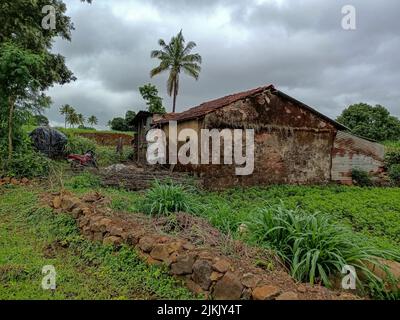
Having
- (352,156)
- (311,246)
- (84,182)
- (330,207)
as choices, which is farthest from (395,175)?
(311,246)

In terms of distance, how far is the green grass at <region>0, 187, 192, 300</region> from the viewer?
3.77 meters

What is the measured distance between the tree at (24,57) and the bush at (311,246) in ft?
25.6

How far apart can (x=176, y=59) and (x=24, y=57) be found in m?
23.4

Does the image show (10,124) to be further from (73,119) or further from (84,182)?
(73,119)

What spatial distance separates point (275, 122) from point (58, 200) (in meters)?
8.82

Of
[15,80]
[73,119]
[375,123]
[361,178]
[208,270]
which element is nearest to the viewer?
[208,270]

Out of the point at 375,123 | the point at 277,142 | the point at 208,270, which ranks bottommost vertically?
the point at 208,270

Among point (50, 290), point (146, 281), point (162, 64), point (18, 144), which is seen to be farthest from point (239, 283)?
point (162, 64)

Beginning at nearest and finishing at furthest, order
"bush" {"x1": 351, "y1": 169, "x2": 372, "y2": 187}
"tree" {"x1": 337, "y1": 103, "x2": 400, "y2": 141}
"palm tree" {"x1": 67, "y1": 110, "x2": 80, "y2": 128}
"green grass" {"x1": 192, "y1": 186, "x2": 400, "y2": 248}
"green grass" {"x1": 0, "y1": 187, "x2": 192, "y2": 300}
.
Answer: "green grass" {"x1": 0, "y1": 187, "x2": 192, "y2": 300} → "green grass" {"x1": 192, "y1": 186, "x2": 400, "y2": 248} → "bush" {"x1": 351, "y1": 169, "x2": 372, "y2": 187} → "tree" {"x1": 337, "y1": 103, "x2": 400, "y2": 141} → "palm tree" {"x1": 67, "y1": 110, "x2": 80, "y2": 128}

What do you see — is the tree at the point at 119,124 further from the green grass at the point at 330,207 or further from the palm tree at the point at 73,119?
the green grass at the point at 330,207

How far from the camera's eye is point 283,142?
1359cm

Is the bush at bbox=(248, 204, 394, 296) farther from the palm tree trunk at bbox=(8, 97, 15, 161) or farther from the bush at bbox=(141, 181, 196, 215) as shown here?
the palm tree trunk at bbox=(8, 97, 15, 161)

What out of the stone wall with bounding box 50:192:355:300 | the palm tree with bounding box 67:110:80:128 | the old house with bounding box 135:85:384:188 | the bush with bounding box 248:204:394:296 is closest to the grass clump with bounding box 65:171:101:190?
the old house with bounding box 135:85:384:188

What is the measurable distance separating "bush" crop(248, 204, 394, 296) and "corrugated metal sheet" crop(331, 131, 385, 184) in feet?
35.3
